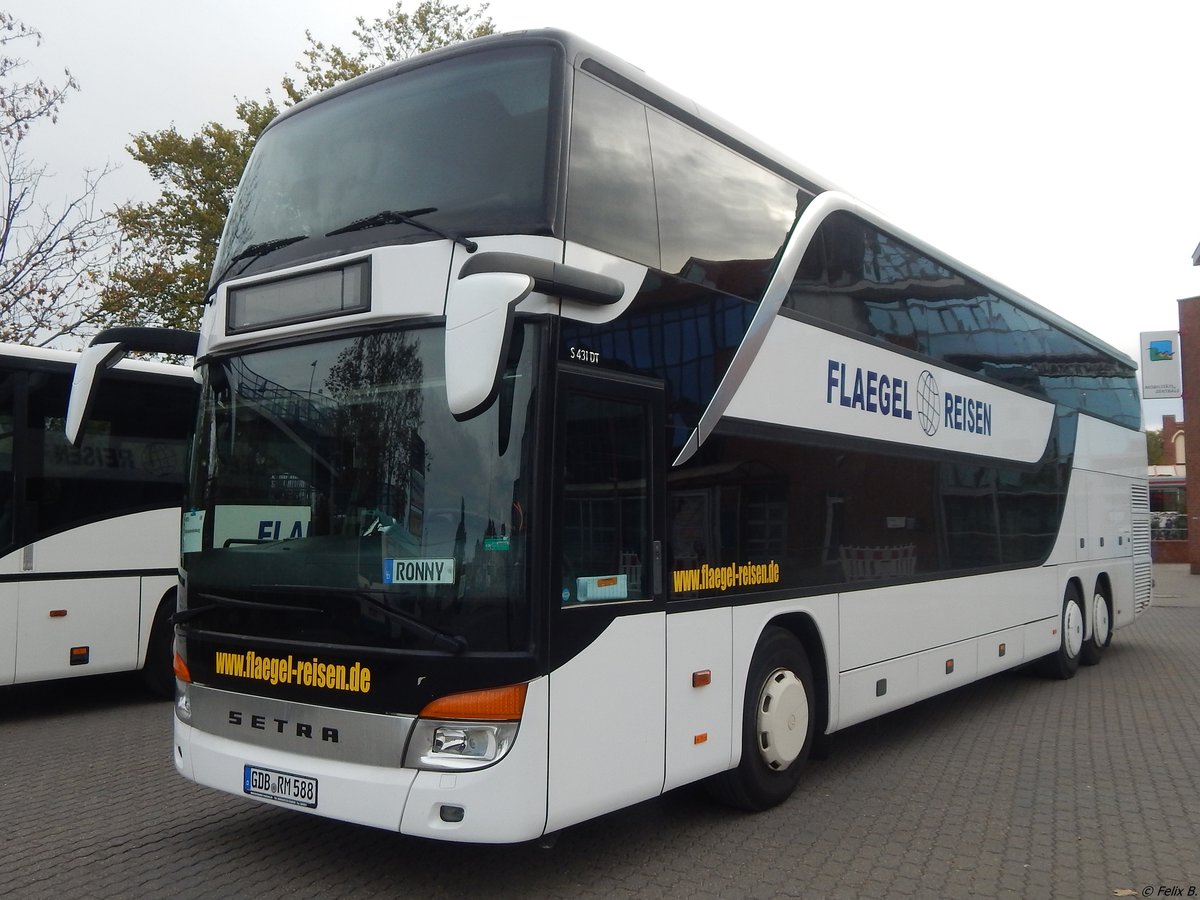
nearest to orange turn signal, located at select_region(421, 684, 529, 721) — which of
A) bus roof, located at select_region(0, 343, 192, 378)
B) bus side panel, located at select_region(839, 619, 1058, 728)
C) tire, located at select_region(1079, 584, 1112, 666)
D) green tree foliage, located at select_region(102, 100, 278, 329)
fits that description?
bus side panel, located at select_region(839, 619, 1058, 728)

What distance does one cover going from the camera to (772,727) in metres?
6.48

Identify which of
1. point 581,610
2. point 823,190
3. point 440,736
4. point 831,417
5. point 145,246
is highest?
point 145,246

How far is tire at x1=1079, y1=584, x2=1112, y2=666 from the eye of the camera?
43.6 feet

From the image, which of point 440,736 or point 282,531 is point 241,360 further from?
point 440,736

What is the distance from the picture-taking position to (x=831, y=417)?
7438 mm

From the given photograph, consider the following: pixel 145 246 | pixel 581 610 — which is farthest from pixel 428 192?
pixel 145 246

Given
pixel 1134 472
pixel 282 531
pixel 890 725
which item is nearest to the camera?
pixel 282 531

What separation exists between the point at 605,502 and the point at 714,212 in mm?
2142

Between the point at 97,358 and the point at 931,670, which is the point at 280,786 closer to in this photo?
the point at 97,358

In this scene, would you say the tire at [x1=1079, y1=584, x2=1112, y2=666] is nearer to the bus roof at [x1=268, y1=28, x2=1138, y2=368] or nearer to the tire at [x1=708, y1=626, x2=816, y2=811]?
the bus roof at [x1=268, y1=28, x2=1138, y2=368]

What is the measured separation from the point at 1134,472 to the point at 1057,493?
442 cm

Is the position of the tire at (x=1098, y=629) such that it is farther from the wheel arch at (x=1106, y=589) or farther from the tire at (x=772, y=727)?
the tire at (x=772, y=727)

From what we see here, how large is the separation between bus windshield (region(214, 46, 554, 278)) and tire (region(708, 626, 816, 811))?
3.03 metres

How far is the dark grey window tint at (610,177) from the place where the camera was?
207 inches
